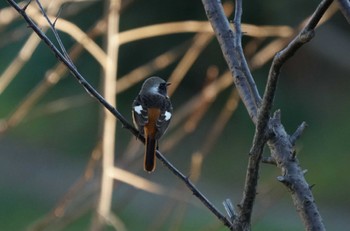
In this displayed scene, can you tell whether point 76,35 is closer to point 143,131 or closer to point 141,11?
point 143,131

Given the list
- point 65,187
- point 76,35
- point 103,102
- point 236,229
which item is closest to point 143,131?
point 76,35

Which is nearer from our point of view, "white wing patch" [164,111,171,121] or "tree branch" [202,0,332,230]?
"tree branch" [202,0,332,230]

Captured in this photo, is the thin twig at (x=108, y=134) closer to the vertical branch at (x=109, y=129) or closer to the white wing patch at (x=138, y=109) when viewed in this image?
the vertical branch at (x=109, y=129)

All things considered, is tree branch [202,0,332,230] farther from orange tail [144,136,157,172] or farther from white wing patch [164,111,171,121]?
white wing patch [164,111,171,121]

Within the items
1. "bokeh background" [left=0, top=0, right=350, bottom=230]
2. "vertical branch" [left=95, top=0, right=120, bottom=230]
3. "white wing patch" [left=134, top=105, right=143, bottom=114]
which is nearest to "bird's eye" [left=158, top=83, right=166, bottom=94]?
"white wing patch" [left=134, top=105, right=143, bottom=114]

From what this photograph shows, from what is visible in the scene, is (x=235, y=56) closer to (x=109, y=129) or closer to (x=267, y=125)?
(x=267, y=125)

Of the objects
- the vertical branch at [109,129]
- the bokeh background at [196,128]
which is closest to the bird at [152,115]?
the vertical branch at [109,129]
